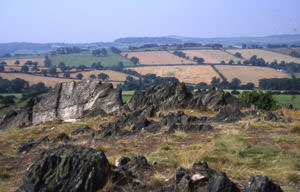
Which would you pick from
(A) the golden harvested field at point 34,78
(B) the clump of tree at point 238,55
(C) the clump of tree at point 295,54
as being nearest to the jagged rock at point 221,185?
(A) the golden harvested field at point 34,78

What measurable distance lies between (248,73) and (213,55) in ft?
186

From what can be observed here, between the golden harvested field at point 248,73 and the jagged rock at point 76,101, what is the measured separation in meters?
91.2

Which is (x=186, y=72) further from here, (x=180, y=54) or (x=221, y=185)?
(x=221, y=185)

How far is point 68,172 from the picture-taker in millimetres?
7789

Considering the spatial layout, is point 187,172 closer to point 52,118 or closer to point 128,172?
point 128,172

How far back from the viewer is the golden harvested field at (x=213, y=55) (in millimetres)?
170250

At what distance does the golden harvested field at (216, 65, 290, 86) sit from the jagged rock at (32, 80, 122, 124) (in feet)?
299

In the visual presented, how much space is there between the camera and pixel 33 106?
3183 cm

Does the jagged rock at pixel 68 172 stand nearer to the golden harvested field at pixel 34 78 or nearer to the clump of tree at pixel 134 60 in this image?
the golden harvested field at pixel 34 78

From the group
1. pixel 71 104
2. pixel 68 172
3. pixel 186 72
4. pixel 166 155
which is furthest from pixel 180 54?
pixel 68 172

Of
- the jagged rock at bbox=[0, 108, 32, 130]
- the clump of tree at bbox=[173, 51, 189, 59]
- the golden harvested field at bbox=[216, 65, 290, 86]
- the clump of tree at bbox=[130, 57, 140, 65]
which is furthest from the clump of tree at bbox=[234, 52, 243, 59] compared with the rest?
the jagged rock at bbox=[0, 108, 32, 130]

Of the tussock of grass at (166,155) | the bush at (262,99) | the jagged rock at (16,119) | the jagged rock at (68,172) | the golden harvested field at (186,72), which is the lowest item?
the golden harvested field at (186,72)

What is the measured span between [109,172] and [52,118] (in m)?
22.9

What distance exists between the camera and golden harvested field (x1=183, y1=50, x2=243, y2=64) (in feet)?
559
